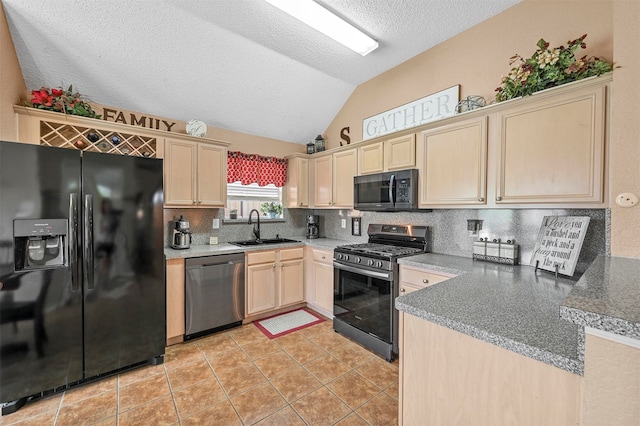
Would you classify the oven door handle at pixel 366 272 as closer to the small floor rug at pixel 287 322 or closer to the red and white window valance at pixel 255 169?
the small floor rug at pixel 287 322

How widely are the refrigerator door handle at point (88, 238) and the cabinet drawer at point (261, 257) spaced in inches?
55.8

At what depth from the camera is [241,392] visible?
1.99 meters

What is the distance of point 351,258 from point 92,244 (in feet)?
7.21

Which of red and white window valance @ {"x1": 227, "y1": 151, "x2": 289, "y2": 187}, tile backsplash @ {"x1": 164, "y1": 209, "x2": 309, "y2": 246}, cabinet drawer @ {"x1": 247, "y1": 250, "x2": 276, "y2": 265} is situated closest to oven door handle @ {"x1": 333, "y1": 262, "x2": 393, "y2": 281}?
cabinet drawer @ {"x1": 247, "y1": 250, "x2": 276, "y2": 265}

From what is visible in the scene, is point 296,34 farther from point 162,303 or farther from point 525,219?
point 162,303

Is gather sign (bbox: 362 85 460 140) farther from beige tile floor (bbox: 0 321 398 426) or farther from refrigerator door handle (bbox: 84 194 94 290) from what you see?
refrigerator door handle (bbox: 84 194 94 290)

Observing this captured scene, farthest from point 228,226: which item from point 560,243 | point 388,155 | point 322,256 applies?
point 560,243

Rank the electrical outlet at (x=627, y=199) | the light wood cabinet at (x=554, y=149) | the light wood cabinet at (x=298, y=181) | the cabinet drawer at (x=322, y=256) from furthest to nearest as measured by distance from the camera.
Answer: the light wood cabinet at (x=298, y=181)
the cabinet drawer at (x=322, y=256)
the light wood cabinet at (x=554, y=149)
the electrical outlet at (x=627, y=199)

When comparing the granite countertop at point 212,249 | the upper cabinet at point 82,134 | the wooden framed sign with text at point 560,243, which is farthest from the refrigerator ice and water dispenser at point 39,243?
the wooden framed sign with text at point 560,243

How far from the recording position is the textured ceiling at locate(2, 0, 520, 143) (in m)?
2.16

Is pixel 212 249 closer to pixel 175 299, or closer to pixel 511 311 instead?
pixel 175 299

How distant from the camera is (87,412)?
1.79 meters

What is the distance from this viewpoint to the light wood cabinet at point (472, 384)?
0.78m

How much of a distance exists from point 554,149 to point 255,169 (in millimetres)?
3146
